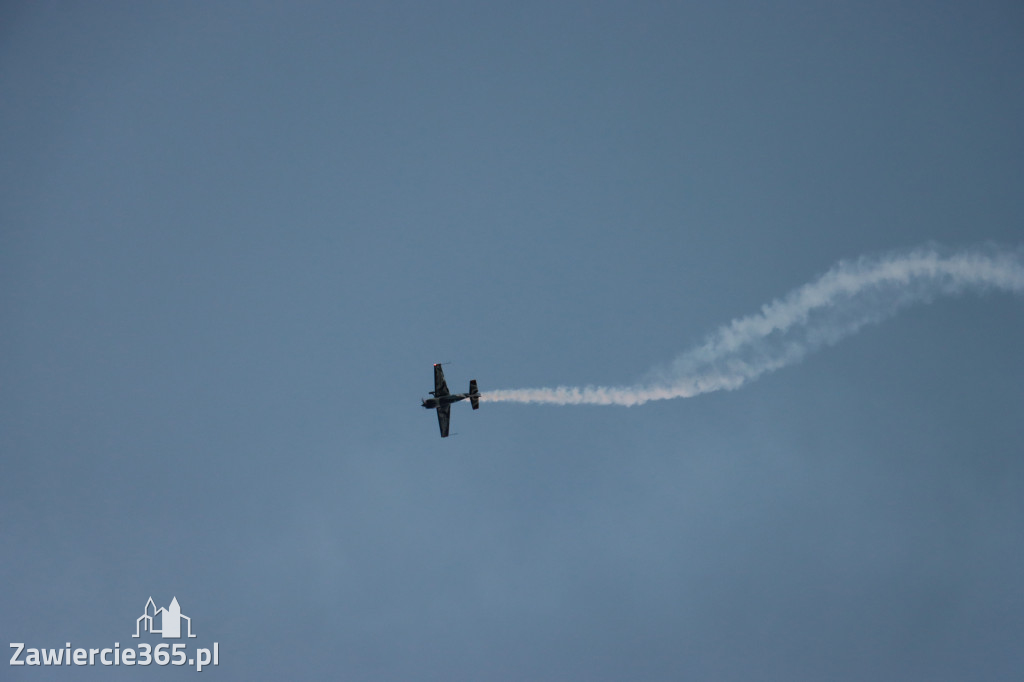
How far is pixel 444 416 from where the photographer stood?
65.1m

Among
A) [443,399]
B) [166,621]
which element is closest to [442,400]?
[443,399]

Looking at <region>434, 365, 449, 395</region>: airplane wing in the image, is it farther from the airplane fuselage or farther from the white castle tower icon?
the white castle tower icon

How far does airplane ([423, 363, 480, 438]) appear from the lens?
2537 inches

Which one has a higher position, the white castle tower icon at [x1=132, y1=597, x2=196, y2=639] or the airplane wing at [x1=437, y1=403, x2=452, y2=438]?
the airplane wing at [x1=437, y1=403, x2=452, y2=438]

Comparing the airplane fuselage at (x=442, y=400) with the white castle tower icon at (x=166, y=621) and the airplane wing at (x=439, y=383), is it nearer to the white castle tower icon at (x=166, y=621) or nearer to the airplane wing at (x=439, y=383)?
the airplane wing at (x=439, y=383)

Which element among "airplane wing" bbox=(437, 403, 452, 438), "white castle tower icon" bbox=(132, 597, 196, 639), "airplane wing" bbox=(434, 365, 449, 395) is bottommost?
"white castle tower icon" bbox=(132, 597, 196, 639)

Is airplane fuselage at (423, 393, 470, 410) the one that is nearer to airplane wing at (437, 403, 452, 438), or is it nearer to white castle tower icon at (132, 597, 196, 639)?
airplane wing at (437, 403, 452, 438)

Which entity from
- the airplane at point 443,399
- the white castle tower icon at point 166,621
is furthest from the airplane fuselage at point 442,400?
the white castle tower icon at point 166,621

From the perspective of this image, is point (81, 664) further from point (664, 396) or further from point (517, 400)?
point (664, 396)

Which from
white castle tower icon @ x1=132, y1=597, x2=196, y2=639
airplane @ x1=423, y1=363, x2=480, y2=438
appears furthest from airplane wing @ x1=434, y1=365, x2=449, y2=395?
white castle tower icon @ x1=132, y1=597, x2=196, y2=639

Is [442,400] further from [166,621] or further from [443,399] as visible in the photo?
[166,621]

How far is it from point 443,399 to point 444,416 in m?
1.38

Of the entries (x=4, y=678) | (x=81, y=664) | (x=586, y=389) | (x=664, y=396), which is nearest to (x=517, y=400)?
(x=586, y=389)

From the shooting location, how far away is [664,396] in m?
59.8
